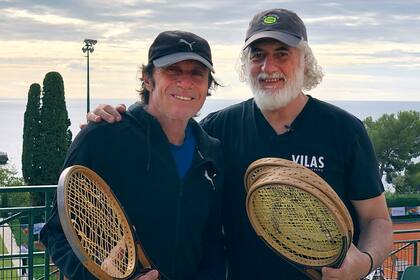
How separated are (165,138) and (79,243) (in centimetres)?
69

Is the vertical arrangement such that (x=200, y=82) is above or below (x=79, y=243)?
above

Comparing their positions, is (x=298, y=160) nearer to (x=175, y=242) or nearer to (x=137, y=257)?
(x=175, y=242)

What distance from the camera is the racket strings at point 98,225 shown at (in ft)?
7.70

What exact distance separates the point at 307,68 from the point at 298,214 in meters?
0.89

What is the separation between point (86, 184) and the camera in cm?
244

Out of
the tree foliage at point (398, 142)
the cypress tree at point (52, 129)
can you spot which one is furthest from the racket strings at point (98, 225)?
the tree foliage at point (398, 142)

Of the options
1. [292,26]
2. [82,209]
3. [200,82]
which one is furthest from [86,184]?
[292,26]

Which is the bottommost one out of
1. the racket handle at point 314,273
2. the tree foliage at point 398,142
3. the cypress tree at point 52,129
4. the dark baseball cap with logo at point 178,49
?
the tree foliage at point 398,142

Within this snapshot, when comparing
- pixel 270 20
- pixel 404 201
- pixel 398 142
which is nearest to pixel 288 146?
pixel 270 20

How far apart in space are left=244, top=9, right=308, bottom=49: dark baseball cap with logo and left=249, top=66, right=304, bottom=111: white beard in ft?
0.51

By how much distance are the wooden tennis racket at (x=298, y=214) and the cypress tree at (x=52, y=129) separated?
3097 cm

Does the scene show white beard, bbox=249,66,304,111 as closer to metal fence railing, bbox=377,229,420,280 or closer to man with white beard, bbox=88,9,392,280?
man with white beard, bbox=88,9,392,280

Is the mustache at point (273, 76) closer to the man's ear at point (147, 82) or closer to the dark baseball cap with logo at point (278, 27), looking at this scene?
the dark baseball cap with logo at point (278, 27)

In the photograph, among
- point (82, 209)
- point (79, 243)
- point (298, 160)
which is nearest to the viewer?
point (79, 243)
